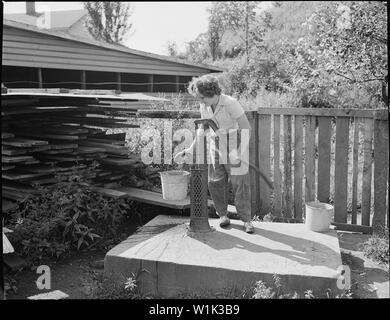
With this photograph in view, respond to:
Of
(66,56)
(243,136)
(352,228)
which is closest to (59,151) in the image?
(243,136)

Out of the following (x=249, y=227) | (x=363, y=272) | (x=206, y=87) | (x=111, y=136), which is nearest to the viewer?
(x=363, y=272)

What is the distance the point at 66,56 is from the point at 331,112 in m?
9.77

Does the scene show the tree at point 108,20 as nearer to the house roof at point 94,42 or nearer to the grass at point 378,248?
the house roof at point 94,42

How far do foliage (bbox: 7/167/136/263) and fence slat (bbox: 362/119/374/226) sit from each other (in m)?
2.99

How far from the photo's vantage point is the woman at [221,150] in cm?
457

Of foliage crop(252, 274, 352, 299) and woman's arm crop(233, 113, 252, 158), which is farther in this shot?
woman's arm crop(233, 113, 252, 158)

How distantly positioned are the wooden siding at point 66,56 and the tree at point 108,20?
5930 mm

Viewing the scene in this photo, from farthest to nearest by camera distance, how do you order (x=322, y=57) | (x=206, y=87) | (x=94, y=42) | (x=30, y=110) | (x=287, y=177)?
(x=94, y=42) → (x=322, y=57) → (x=287, y=177) → (x=30, y=110) → (x=206, y=87)

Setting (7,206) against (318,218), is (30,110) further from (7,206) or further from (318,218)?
(318,218)

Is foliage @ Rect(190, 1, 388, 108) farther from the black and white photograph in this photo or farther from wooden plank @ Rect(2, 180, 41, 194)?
wooden plank @ Rect(2, 180, 41, 194)

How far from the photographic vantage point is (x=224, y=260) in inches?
160

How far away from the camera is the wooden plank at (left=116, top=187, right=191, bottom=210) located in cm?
553

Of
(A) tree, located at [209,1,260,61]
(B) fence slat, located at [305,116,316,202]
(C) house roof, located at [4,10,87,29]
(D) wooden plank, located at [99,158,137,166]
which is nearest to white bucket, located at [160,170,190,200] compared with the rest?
(D) wooden plank, located at [99,158,137,166]

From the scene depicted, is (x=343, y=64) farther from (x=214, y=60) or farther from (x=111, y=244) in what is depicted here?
(x=214, y=60)
